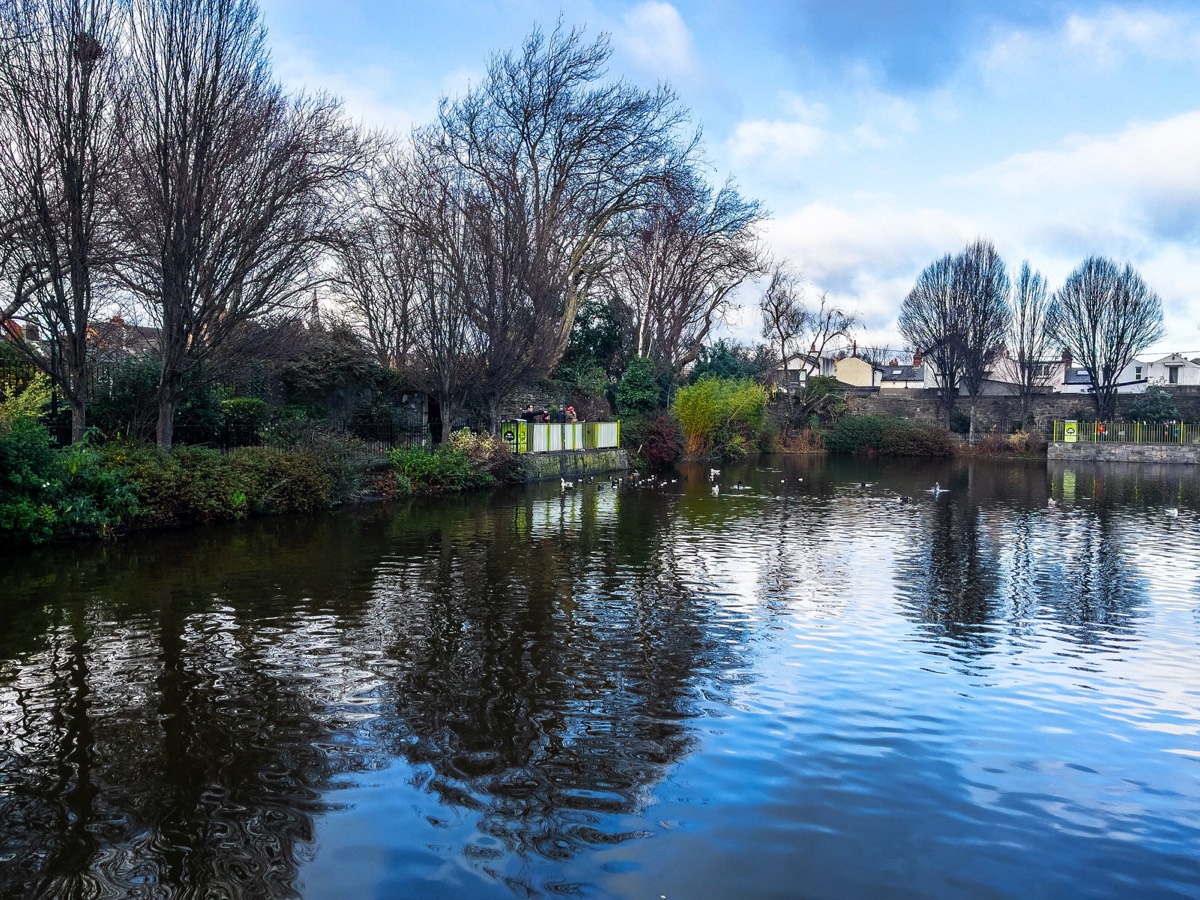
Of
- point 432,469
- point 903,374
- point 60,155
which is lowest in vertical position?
point 432,469

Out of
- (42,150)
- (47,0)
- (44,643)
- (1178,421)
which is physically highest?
(47,0)

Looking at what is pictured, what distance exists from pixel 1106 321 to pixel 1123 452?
9.45m

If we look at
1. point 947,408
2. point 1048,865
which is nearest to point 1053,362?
point 947,408

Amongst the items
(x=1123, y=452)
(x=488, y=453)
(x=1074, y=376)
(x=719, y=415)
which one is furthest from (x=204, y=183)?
(x=1074, y=376)

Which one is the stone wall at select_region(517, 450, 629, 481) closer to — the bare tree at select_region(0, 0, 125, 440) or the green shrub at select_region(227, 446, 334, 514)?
the green shrub at select_region(227, 446, 334, 514)

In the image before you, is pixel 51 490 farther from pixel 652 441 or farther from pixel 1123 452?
pixel 1123 452

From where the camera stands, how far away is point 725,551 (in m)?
14.2

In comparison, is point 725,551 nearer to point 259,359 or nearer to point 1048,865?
point 1048,865

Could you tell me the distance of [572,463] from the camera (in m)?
29.7

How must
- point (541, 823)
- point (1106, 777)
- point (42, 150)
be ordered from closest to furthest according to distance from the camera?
point (541, 823) < point (1106, 777) < point (42, 150)

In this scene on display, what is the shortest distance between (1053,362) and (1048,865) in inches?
2259

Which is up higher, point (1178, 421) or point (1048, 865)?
point (1178, 421)

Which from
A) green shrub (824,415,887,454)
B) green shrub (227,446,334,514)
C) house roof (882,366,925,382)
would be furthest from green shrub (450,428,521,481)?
house roof (882,366,925,382)

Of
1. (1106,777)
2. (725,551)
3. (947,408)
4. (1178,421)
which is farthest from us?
(947,408)
